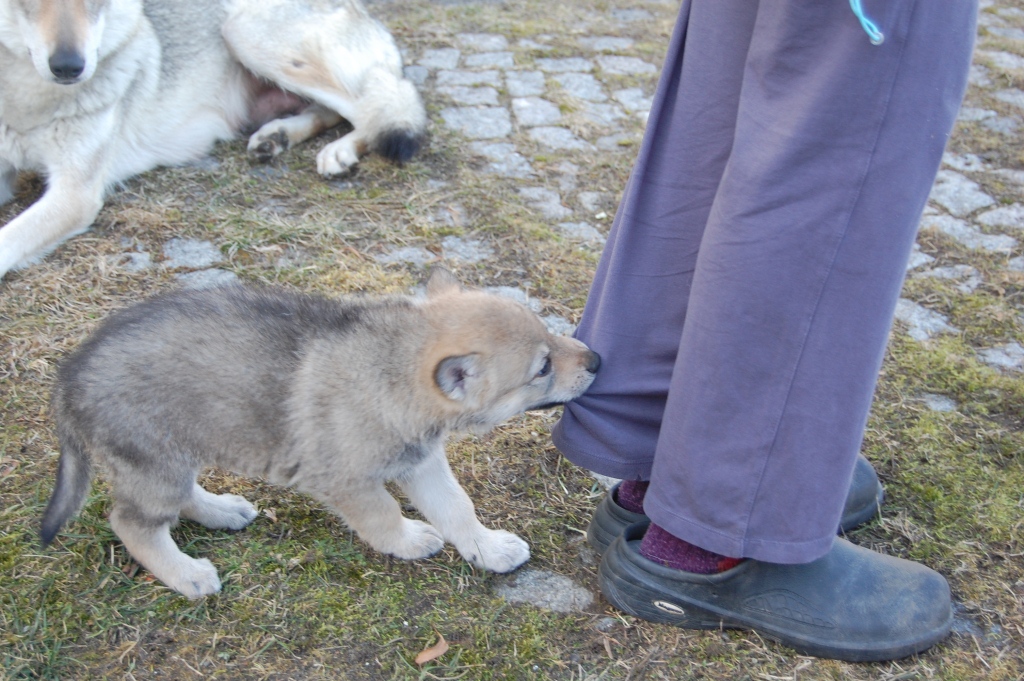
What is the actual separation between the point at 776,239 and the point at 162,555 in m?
1.77

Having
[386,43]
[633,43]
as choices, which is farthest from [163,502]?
[633,43]

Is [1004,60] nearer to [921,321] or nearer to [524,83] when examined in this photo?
[524,83]

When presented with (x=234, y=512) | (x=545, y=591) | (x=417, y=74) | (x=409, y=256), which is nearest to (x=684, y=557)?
(x=545, y=591)

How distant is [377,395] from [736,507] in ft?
3.22

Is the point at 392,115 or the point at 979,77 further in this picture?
the point at 979,77

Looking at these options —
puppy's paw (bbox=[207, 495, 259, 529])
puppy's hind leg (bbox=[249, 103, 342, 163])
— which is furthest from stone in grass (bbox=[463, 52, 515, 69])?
puppy's paw (bbox=[207, 495, 259, 529])

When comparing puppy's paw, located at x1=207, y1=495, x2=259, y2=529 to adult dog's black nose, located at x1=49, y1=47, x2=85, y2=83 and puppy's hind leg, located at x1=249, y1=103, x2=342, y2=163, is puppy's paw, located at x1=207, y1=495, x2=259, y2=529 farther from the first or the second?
puppy's hind leg, located at x1=249, y1=103, x2=342, y2=163

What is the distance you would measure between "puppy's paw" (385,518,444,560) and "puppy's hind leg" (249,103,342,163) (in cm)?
279

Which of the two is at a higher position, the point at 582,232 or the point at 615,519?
the point at 582,232

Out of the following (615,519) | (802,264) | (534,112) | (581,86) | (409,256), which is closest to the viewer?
(802,264)

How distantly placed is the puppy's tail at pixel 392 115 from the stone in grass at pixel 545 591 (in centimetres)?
270

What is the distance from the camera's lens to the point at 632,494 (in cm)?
260

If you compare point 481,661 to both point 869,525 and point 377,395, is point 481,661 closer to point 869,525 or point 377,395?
point 377,395

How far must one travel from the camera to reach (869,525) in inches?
106
